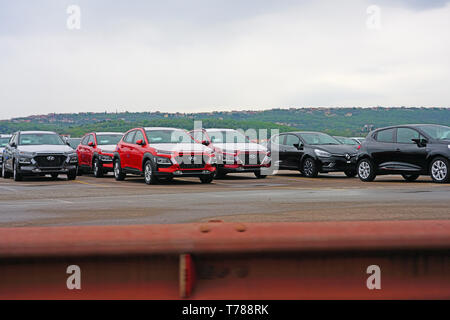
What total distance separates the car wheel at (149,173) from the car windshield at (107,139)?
654 centimetres

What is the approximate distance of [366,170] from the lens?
750 inches

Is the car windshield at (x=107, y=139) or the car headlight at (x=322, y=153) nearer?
the car headlight at (x=322, y=153)

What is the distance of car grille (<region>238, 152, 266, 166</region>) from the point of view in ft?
69.6

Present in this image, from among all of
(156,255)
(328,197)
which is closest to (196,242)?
(156,255)

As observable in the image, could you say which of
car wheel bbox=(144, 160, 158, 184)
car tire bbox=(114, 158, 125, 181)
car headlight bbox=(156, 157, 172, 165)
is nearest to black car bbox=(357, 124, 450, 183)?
car headlight bbox=(156, 157, 172, 165)

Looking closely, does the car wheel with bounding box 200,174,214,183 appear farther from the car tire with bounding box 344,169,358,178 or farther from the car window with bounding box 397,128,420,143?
the car window with bounding box 397,128,420,143

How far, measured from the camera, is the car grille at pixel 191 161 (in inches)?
728

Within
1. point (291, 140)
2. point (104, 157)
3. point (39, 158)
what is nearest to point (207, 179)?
point (291, 140)

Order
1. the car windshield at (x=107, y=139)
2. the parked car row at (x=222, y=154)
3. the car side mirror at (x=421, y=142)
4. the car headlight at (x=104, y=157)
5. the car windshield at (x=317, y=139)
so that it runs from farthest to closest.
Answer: the car windshield at (x=107, y=139) → the car headlight at (x=104, y=157) → the car windshield at (x=317, y=139) → the parked car row at (x=222, y=154) → the car side mirror at (x=421, y=142)

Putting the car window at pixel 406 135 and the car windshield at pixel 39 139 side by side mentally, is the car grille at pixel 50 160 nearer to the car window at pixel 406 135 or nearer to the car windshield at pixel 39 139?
the car windshield at pixel 39 139

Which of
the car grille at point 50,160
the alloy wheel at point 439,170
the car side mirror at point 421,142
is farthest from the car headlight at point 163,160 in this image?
the alloy wheel at point 439,170

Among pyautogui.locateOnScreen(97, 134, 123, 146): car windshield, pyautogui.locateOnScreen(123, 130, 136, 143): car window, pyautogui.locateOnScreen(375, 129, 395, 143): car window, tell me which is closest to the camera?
pyautogui.locateOnScreen(375, 129, 395, 143): car window
